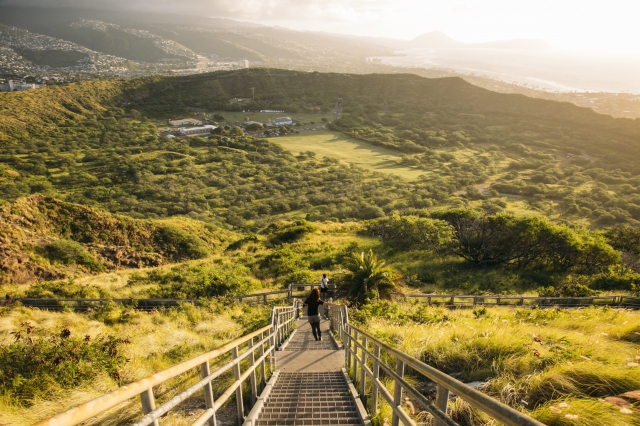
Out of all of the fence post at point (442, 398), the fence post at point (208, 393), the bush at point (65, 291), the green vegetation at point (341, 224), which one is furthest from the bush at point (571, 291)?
the bush at point (65, 291)

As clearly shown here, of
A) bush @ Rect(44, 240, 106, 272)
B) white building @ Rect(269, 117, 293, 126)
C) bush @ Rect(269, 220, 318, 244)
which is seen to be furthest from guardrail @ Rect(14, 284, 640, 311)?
white building @ Rect(269, 117, 293, 126)

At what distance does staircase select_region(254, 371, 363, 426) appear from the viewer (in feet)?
12.7

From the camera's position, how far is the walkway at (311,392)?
3.92 m

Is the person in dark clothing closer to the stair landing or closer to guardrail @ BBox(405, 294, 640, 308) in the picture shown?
the stair landing

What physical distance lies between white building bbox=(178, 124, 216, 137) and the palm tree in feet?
225

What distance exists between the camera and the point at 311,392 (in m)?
4.85

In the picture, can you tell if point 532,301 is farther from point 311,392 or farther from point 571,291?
point 311,392

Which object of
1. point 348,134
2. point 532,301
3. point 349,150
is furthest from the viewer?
point 348,134

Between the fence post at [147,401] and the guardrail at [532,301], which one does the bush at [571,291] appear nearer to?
the guardrail at [532,301]

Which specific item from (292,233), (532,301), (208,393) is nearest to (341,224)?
(292,233)

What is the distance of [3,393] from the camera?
4230mm

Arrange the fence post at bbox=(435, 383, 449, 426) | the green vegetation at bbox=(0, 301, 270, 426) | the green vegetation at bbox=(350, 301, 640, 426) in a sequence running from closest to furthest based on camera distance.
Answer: the fence post at bbox=(435, 383, 449, 426), the green vegetation at bbox=(350, 301, 640, 426), the green vegetation at bbox=(0, 301, 270, 426)

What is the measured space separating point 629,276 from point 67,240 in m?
27.6

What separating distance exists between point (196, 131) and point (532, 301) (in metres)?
73.8
